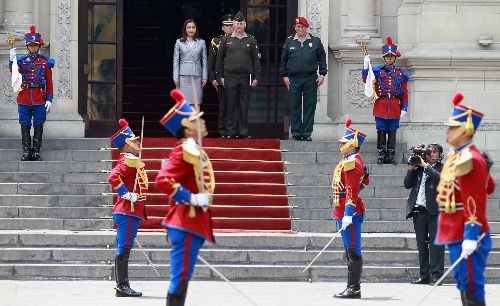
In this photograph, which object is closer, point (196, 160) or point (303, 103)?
point (196, 160)

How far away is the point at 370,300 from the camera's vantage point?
1833cm

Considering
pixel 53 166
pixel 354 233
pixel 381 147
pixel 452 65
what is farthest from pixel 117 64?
pixel 354 233

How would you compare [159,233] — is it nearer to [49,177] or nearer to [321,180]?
[49,177]

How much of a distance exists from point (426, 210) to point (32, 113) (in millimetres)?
7199

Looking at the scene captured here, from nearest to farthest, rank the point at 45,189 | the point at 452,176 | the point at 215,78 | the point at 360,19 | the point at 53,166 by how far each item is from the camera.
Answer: the point at 452,176
the point at 45,189
the point at 53,166
the point at 215,78
the point at 360,19

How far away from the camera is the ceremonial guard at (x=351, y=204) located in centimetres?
1820

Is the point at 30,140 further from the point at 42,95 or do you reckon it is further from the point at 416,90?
the point at 416,90

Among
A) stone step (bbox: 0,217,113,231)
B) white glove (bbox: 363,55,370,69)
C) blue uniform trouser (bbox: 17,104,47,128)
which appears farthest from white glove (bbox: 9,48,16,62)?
white glove (bbox: 363,55,370,69)

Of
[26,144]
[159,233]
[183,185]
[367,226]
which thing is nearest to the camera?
[183,185]

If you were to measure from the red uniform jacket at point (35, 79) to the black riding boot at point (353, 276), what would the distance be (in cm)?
774

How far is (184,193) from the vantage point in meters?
13.9

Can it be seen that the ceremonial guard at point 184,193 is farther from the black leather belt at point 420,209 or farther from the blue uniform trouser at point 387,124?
the blue uniform trouser at point 387,124

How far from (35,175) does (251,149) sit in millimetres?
3517

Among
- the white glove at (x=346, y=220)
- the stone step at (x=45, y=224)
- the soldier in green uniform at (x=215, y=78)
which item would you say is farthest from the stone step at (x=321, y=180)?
the white glove at (x=346, y=220)
